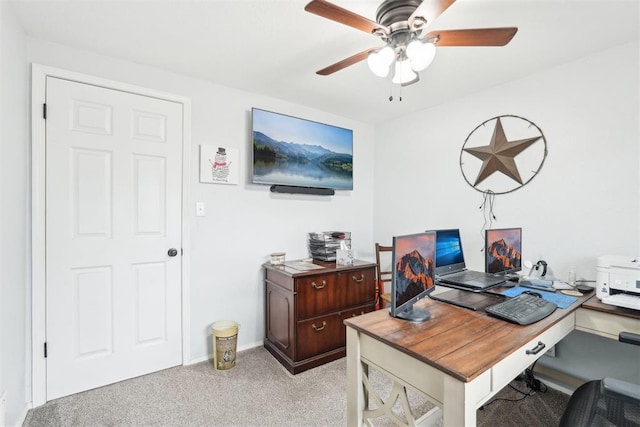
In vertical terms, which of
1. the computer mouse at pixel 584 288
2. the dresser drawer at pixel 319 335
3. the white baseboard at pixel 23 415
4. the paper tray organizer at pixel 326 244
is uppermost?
the paper tray organizer at pixel 326 244

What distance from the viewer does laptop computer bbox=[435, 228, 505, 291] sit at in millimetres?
1953

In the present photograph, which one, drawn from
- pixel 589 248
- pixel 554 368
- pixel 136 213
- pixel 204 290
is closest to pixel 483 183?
pixel 589 248

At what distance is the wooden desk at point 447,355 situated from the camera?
1.00m

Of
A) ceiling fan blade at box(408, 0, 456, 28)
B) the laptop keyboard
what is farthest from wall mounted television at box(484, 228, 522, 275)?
ceiling fan blade at box(408, 0, 456, 28)

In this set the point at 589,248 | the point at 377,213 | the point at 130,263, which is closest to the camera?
the point at 589,248

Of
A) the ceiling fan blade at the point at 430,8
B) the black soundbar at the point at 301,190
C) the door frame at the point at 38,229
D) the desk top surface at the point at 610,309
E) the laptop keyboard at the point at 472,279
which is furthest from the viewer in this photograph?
the black soundbar at the point at 301,190

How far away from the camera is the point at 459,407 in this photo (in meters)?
0.97

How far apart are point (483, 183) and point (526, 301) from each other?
131cm

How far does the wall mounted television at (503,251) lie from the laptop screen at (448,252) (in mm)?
179

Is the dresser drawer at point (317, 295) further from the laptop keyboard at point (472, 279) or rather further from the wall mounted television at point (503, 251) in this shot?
the wall mounted television at point (503, 251)

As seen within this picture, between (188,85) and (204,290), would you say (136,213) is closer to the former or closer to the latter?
(204,290)

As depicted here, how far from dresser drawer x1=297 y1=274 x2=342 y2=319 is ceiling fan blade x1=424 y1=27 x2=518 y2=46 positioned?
6.16 feet

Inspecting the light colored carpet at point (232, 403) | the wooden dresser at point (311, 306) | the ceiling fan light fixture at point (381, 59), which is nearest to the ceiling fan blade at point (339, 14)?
the ceiling fan light fixture at point (381, 59)

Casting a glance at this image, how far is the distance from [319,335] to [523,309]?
1553 mm
